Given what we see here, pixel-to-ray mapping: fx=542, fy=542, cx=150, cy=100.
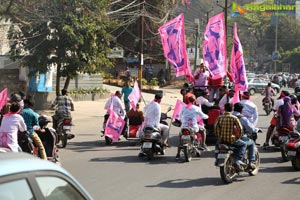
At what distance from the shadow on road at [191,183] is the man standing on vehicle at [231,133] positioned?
1.87 feet

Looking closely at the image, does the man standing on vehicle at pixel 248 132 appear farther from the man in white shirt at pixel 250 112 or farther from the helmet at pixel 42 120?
the helmet at pixel 42 120

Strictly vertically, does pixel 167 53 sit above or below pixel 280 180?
above

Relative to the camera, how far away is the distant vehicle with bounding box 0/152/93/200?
2854 mm

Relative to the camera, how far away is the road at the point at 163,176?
29.1 ft

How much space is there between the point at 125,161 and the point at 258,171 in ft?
9.75

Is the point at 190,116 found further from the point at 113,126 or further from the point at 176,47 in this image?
the point at 176,47

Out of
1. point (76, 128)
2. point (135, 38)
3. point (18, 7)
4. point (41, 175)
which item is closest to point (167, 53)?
point (76, 128)

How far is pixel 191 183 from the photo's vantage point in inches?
386

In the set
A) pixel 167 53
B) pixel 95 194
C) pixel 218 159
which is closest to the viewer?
pixel 95 194

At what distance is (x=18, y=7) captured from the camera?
21.3 m

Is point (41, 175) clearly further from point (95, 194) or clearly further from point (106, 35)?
point (106, 35)

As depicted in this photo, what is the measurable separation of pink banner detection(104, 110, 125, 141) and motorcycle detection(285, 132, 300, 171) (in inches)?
200

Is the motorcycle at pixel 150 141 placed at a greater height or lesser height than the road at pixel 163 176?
greater

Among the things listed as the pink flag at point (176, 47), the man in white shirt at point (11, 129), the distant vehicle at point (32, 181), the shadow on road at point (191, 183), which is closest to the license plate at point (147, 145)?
the shadow on road at point (191, 183)
